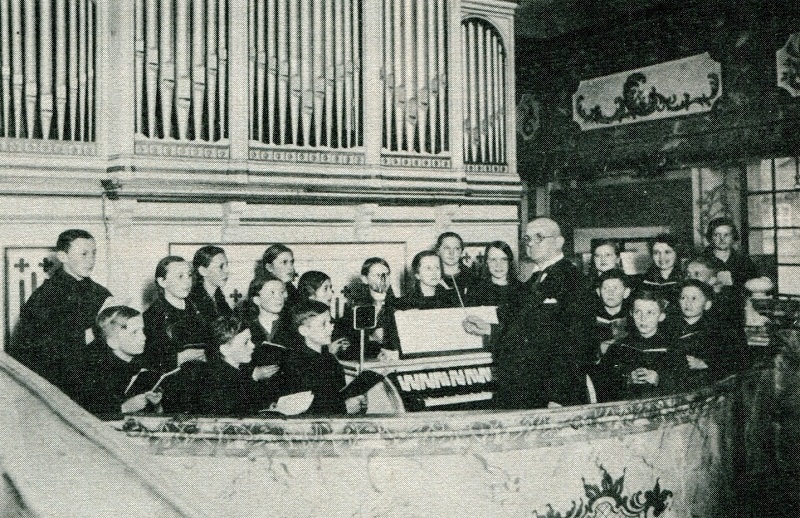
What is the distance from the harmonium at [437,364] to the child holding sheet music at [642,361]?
75 cm

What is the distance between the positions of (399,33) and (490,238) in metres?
2.27

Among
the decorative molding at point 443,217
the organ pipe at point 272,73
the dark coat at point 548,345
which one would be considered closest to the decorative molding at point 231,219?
the organ pipe at point 272,73

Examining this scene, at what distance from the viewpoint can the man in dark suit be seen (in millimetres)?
3703

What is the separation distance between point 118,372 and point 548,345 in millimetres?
2143

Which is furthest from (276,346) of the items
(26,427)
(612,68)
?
(612,68)

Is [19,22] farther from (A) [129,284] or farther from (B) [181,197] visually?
(A) [129,284]

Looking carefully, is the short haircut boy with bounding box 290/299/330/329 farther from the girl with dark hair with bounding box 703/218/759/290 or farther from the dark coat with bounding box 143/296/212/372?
the girl with dark hair with bounding box 703/218/759/290

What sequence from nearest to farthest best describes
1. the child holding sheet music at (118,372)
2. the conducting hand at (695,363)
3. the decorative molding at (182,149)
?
the child holding sheet music at (118,372) < the conducting hand at (695,363) < the decorative molding at (182,149)

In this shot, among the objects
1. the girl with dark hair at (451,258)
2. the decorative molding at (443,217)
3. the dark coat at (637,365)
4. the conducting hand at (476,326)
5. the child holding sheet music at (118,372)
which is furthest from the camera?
the decorative molding at (443,217)

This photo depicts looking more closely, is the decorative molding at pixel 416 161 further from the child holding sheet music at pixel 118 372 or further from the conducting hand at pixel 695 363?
the child holding sheet music at pixel 118 372

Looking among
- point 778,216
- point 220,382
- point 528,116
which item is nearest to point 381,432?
point 220,382

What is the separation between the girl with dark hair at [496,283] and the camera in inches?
217

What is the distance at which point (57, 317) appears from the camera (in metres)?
4.41

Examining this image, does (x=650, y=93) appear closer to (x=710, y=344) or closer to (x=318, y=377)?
(x=710, y=344)
